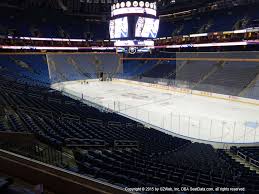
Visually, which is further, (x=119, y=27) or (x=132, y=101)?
(x=132, y=101)

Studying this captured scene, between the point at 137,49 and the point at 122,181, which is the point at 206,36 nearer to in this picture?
the point at 137,49

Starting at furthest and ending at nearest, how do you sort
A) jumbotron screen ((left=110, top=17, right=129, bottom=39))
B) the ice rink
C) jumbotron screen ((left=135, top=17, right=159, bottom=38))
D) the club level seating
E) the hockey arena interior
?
the club level seating < jumbotron screen ((left=110, top=17, right=129, bottom=39)) < jumbotron screen ((left=135, top=17, right=159, bottom=38)) < the ice rink < the hockey arena interior

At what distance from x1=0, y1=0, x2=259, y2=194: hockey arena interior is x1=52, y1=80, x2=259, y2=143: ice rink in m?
0.10

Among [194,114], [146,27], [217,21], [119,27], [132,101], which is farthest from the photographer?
[217,21]

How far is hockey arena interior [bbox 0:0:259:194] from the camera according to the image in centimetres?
462

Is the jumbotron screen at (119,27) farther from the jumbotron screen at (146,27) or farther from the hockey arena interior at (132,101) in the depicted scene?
the jumbotron screen at (146,27)

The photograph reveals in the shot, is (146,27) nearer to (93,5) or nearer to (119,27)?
(119,27)

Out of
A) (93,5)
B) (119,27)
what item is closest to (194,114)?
(119,27)

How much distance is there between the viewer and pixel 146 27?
24.7 metres

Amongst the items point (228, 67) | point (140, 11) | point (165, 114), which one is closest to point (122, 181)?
point (165, 114)

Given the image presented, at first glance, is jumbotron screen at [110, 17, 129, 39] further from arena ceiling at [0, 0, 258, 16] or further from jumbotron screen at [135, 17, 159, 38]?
arena ceiling at [0, 0, 258, 16]

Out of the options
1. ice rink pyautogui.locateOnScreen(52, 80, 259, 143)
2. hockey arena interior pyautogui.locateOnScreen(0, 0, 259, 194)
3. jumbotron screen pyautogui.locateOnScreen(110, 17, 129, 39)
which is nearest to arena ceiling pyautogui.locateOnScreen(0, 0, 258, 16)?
hockey arena interior pyautogui.locateOnScreen(0, 0, 259, 194)

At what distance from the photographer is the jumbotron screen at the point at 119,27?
24.4 metres

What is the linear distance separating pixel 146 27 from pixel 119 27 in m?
2.73
